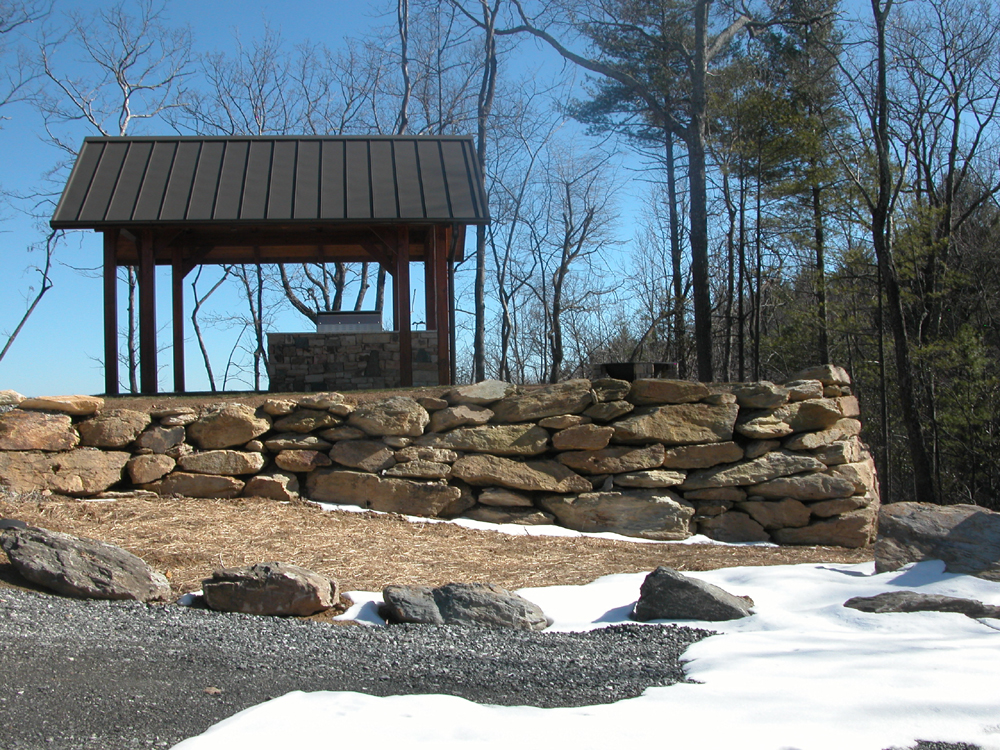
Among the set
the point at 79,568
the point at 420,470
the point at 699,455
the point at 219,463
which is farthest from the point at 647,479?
the point at 79,568

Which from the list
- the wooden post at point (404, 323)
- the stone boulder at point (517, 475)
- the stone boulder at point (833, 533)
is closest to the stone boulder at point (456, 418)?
the stone boulder at point (517, 475)

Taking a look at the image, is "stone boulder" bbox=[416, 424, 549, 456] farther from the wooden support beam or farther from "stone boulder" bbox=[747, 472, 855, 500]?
the wooden support beam

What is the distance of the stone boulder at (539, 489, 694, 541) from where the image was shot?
269 inches

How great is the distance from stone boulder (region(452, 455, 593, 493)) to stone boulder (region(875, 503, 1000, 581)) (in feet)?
9.09

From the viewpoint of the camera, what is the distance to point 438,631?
348 centimetres

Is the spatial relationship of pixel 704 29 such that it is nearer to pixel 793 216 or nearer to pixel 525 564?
pixel 793 216

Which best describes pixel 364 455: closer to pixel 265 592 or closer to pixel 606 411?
pixel 606 411

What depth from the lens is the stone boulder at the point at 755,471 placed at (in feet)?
23.1

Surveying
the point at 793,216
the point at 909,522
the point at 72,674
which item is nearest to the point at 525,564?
the point at 909,522

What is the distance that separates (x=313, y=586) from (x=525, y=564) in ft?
6.42

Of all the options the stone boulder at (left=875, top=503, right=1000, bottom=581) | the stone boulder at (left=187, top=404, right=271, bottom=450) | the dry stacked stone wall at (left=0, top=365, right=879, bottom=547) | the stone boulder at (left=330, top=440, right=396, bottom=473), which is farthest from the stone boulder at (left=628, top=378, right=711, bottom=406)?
the stone boulder at (left=187, top=404, right=271, bottom=450)

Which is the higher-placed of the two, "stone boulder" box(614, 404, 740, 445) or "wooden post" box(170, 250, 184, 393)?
"wooden post" box(170, 250, 184, 393)

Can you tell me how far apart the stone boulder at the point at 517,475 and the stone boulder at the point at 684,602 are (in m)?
2.97

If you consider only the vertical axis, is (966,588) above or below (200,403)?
below
